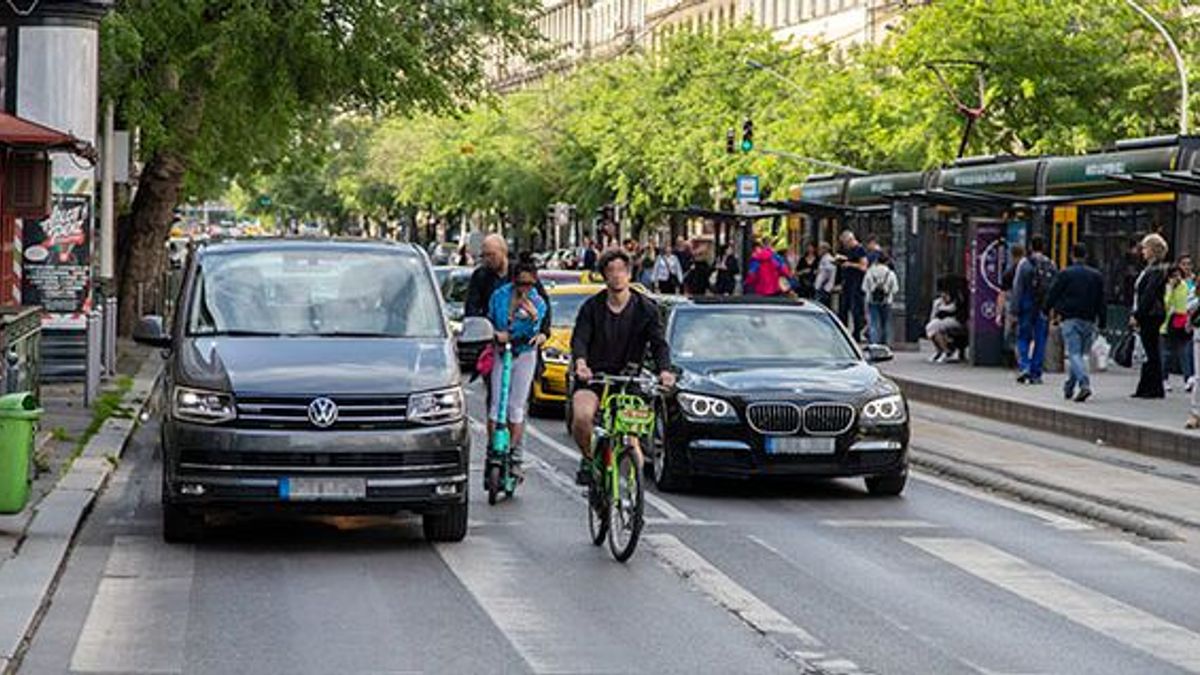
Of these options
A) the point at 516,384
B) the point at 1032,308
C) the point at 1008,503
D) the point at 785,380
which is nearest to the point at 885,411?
the point at 785,380

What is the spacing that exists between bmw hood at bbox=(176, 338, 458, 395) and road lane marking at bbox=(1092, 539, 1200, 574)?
4117 mm

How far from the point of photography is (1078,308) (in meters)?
26.9

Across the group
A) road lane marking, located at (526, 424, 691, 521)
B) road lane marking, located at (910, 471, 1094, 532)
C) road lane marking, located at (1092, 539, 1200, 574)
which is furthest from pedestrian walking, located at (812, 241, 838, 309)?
road lane marking, located at (1092, 539, 1200, 574)

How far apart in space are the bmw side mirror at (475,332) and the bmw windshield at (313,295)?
283mm

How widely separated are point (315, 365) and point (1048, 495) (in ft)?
20.4

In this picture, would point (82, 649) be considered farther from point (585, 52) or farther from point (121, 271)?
point (585, 52)

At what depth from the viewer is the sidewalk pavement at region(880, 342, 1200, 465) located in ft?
74.7

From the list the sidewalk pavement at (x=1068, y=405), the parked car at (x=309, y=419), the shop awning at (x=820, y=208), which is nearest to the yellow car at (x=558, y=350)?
the sidewalk pavement at (x=1068, y=405)

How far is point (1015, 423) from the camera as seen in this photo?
2652cm

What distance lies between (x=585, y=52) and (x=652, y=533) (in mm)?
111711

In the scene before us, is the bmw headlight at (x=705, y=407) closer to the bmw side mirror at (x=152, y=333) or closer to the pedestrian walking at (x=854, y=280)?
the bmw side mirror at (x=152, y=333)

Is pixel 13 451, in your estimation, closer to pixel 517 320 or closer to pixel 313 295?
pixel 313 295

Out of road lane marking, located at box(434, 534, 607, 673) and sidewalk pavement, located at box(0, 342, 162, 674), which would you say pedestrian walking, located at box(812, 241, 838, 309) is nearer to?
sidewalk pavement, located at box(0, 342, 162, 674)

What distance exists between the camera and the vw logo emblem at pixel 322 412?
13.6m
